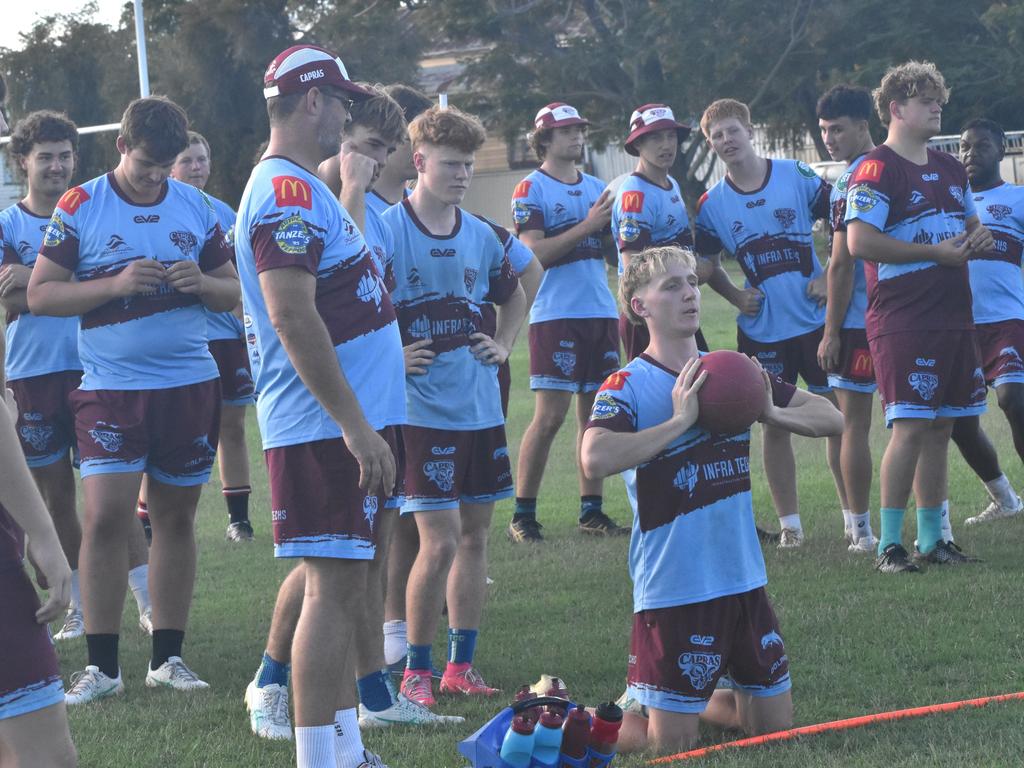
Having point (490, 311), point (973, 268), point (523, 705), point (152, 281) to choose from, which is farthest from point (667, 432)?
point (973, 268)

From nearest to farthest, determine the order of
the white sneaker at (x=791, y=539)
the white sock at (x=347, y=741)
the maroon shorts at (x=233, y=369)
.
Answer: the white sock at (x=347, y=741) → the white sneaker at (x=791, y=539) → the maroon shorts at (x=233, y=369)

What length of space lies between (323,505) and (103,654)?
6.91 ft

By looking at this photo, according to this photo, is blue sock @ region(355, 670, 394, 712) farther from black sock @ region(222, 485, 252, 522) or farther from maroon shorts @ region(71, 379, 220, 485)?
black sock @ region(222, 485, 252, 522)

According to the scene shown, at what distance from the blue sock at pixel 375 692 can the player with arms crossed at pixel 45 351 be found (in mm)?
2481

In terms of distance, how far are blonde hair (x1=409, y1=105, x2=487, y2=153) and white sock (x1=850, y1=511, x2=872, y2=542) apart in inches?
138

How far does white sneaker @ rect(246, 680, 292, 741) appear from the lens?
17.5 ft

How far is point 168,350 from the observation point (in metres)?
6.24

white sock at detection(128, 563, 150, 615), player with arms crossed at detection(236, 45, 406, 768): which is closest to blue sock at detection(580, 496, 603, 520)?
white sock at detection(128, 563, 150, 615)

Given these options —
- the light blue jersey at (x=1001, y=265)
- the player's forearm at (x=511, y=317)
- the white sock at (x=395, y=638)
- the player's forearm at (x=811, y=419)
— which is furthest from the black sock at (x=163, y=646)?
the light blue jersey at (x=1001, y=265)

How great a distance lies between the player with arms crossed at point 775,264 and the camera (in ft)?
27.8

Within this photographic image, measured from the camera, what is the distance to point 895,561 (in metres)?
7.51

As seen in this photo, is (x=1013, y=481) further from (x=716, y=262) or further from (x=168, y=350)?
(x=168, y=350)

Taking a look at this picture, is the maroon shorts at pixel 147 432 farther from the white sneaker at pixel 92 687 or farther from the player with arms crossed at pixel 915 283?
the player with arms crossed at pixel 915 283

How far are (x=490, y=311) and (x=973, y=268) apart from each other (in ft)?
12.5
